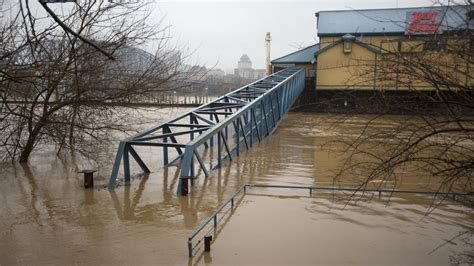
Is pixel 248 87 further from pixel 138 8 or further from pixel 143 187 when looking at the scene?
pixel 143 187

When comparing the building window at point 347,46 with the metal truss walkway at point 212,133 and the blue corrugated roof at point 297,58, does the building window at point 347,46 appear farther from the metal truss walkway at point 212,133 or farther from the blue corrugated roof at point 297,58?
the metal truss walkway at point 212,133

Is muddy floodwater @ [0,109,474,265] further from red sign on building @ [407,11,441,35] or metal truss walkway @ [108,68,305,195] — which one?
red sign on building @ [407,11,441,35]

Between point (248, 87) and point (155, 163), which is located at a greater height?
point (248, 87)

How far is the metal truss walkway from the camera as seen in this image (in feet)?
32.4

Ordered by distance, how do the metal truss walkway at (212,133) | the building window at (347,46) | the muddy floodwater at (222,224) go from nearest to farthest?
the muddy floodwater at (222,224) → the metal truss walkway at (212,133) → the building window at (347,46)

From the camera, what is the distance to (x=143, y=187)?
9.76m

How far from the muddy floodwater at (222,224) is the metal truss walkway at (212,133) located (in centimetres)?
59

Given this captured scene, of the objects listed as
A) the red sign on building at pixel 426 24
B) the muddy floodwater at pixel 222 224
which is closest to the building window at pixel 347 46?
the muddy floodwater at pixel 222 224

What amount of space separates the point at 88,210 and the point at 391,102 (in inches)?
228

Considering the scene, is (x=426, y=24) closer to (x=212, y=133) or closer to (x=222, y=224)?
(x=222, y=224)

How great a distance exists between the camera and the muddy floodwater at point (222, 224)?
18.5ft

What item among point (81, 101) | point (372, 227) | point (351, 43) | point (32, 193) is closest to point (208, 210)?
point (372, 227)

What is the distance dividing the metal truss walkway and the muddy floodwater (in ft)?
1.93

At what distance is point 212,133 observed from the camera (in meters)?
10.8
